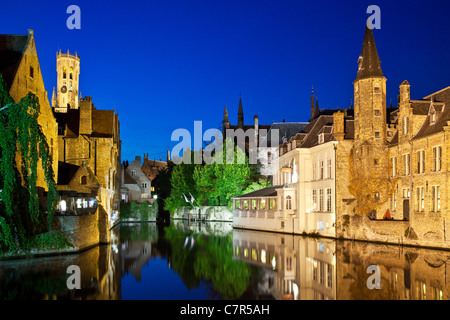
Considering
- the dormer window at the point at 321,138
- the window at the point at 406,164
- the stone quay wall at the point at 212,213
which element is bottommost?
the stone quay wall at the point at 212,213

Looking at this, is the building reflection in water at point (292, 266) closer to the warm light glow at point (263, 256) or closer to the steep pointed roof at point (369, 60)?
the warm light glow at point (263, 256)

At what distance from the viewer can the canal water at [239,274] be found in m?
17.4

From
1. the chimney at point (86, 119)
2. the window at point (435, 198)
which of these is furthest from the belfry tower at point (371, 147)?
the chimney at point (86, 119)

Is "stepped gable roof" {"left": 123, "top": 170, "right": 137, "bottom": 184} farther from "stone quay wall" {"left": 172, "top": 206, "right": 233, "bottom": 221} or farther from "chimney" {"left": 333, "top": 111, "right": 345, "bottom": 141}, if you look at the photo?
"chimney" {"left": 333, "top": 111, "right": 345, "bottom": 141}

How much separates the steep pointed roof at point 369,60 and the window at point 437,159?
952 cm

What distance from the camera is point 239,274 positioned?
74.0ft

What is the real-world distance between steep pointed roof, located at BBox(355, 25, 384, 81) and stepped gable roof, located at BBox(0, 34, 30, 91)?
26.2 m

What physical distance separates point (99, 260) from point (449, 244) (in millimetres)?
21662

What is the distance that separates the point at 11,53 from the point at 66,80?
3875 inches

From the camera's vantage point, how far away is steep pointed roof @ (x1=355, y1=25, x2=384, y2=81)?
39.4 metres

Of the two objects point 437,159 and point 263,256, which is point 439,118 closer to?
point 437,159

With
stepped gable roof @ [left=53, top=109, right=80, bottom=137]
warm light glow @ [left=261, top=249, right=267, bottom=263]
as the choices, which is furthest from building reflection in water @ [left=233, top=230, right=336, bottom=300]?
stepped gable roof @ [left=53, top=109, right=80, bottom=137]

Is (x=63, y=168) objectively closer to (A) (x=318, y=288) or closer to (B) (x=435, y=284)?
(A) (x=318, y=288)
